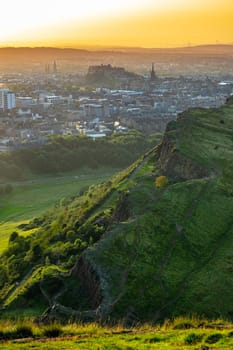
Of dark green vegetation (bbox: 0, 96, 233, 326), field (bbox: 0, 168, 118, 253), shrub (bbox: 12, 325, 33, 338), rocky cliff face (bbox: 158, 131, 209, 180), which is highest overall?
shrub (bbox: 12, 325, 33, 338)

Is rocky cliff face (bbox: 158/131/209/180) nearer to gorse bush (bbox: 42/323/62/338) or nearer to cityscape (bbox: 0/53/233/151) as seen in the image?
gorse bush (bbox: 42/323/62/338)

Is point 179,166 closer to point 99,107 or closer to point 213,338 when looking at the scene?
point 213,338

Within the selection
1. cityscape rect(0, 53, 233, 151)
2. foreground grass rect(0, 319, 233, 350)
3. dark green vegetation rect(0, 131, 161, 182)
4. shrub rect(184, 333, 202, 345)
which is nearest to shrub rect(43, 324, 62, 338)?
foreground grass rect(0, 319, 233, 350)

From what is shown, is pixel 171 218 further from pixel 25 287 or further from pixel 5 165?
pixel 5 165

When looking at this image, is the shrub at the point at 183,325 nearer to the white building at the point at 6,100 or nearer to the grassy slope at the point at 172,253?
the grassy slope at the point at 172,253

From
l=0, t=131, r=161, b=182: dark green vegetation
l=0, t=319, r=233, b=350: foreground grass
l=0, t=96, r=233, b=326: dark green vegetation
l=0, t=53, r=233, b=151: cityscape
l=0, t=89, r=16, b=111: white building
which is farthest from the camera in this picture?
l=0, t=89, r=16, b=111: white building

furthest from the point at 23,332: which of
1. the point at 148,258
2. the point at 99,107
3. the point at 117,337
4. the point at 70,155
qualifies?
the point at 99,107

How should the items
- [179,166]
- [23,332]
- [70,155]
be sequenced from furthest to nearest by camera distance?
1. [70,155]
2. [179,166]
3. [23,332]
